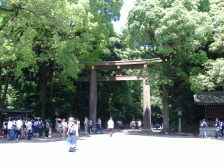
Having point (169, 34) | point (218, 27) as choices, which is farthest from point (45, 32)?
point (218, 27)

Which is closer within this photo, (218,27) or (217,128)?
(217,128)

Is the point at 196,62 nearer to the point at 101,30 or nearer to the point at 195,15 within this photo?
the point at 195,15

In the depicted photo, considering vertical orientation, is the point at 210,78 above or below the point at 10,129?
above

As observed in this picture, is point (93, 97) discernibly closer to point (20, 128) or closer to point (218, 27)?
point (20, 128)

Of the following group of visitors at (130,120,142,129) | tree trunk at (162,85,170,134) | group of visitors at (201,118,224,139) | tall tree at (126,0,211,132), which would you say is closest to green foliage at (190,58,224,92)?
tall tree at (126,0,211,132)

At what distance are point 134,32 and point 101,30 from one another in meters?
4.00

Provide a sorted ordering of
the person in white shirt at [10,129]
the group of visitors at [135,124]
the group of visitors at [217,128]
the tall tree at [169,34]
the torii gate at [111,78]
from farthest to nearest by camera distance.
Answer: the group of visitors at [135,124] → the torii gate at [111,78] → the tall tree at [169,34] → the group of visitors at [217,128] → the person in white shirt at [10,129]

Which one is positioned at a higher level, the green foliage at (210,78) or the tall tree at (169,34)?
the tall tree at (169,34)

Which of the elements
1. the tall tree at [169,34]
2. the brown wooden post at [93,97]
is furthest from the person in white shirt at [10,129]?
the brown wooden post at [93,97]

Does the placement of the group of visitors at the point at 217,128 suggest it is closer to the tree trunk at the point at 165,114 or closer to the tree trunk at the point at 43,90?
the tree trunk at the point at 165,114

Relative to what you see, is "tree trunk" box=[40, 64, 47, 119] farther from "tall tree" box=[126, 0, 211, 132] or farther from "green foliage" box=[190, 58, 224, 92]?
"green foliage" box=[190, 58, 224, 92]

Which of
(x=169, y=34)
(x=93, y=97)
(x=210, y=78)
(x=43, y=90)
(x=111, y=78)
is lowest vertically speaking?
(x=93, y=97)

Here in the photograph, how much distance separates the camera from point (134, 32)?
23984 millimetres

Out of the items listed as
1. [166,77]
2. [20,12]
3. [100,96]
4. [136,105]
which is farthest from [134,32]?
[136,105]
